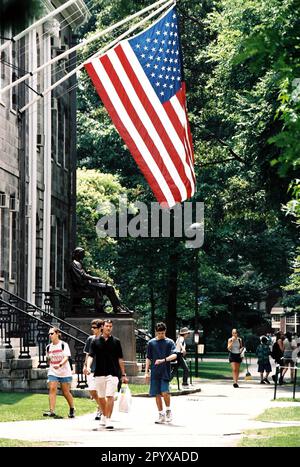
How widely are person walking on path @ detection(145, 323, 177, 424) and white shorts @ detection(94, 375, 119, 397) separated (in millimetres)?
1551

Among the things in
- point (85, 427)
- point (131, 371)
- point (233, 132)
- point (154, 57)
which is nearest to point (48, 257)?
point (131, 371)

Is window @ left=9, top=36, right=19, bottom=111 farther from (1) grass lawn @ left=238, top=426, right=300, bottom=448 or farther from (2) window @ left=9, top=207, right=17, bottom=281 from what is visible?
(1) grass lawn @ left=238, top=426, right=300, bottom=448

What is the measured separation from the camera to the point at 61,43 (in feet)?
151

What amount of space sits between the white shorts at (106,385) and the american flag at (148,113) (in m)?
7.20

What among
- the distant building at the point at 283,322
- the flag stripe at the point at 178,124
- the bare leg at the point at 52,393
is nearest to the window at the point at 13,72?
the flag stripe at the point at 178,124

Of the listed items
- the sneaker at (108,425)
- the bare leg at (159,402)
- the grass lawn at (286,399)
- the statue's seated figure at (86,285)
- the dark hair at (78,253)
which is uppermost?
the dark hair at (78,253)

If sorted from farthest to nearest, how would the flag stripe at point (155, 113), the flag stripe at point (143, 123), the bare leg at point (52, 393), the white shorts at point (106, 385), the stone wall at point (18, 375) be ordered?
1. the stone wall at point (18, 375)
2. the flag stripe at point (155, 113)
3. the flag stripe at point (143, 123)
4. the bare leg at point (52, 393)
5. the white shorts at point (106, 385)

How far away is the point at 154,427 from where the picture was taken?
68.1ft

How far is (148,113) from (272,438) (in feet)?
35.0

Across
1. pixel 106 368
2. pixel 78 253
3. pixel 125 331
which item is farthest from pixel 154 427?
pixel 78 253

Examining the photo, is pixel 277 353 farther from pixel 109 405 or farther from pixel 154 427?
pixel 109 405

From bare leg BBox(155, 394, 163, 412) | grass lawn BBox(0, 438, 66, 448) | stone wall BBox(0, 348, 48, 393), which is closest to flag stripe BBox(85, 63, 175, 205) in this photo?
stone wall BBox(0, 348, 48, 393)

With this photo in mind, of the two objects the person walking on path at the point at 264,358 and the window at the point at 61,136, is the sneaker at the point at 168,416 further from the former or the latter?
the window at the point at 61,136

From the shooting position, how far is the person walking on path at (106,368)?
20.5 m
